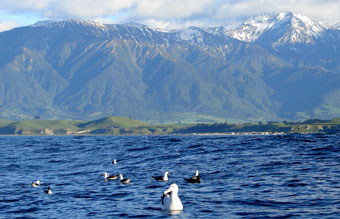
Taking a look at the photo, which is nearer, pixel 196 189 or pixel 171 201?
pixel 171 201

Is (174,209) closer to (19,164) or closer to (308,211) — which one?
(308,211)

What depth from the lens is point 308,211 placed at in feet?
128

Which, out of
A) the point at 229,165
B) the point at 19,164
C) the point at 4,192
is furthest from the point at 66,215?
the point at 19,164

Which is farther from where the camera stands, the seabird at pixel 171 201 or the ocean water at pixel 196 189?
the ocean water at pixel 196 189

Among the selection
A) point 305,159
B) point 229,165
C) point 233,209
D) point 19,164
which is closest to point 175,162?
point 229,165

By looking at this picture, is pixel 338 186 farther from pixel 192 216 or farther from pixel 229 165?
pixel 229 165

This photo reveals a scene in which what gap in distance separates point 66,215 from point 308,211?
16666mm

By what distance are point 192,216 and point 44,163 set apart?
174 feet

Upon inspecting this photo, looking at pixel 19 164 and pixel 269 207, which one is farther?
pixel 19 164

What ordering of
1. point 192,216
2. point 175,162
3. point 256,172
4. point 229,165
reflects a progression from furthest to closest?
point 175,162
point 229,165
point 256,172
point 192,216

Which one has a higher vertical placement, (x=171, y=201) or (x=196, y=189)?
(x=171, y=201)

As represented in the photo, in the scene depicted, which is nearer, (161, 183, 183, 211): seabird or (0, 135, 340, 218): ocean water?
(161, 183, 183, 211): seabird

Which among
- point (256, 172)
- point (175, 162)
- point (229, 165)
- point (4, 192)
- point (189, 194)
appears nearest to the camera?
point (189, 194)

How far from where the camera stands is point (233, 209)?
132 ft
